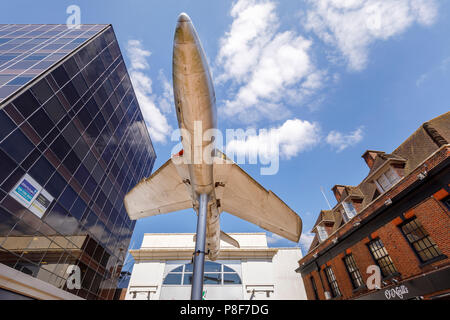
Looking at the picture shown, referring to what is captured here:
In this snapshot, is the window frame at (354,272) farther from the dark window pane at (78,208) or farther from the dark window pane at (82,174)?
the dark window pane at (82,174)

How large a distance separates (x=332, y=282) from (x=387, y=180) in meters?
9.87

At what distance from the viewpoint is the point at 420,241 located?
10523 millimetres

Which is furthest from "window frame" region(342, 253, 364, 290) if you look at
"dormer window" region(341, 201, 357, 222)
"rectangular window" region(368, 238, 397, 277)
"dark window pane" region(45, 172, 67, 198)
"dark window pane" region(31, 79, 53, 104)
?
"dark window pane" region(31, 79, 53, 104)

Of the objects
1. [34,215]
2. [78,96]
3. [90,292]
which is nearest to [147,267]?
[90,292]

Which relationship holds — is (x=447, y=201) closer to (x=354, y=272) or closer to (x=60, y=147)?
(x=354, y=272)

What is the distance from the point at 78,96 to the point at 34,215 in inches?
423

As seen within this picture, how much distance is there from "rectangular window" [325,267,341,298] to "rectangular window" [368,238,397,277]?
16.4 ft

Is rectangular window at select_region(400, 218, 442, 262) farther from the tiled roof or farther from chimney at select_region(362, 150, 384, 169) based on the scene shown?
chimney at select_region(362, 150, 384, 169)

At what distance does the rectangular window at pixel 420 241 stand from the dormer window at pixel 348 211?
412 centimetres

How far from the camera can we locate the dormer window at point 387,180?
1253 cm

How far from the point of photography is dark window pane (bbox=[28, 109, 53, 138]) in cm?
1347

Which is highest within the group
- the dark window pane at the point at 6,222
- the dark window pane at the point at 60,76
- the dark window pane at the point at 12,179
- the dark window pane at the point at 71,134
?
the dark window pane at the point at 60,76

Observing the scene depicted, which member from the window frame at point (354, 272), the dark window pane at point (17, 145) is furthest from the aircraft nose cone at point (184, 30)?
the window frame at point (354, 272)
